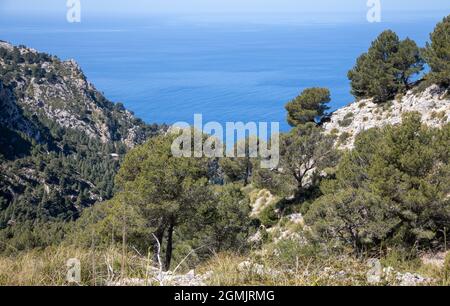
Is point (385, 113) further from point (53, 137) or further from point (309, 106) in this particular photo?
point (53, 137)

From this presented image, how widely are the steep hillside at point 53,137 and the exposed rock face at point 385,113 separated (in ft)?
175

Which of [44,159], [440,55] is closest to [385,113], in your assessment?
[440,55]

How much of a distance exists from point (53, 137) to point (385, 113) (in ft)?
321

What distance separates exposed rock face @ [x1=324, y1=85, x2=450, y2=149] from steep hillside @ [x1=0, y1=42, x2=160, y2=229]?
5329 centimetres

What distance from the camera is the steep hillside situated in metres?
76.8

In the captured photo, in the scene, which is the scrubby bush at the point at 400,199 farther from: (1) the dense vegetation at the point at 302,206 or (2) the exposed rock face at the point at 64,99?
Answer: (2) the exposed rock face at the point at 64,99

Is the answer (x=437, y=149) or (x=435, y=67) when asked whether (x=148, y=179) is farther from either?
(x=435, y=67)

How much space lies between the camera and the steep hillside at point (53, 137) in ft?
252

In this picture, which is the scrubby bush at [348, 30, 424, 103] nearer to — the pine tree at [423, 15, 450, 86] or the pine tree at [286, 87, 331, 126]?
the pine tree at [423, 15, 450, 86]

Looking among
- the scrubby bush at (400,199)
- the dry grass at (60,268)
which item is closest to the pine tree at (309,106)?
the scrubby bush at (400,199)

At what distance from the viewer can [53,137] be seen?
11312 centimetres

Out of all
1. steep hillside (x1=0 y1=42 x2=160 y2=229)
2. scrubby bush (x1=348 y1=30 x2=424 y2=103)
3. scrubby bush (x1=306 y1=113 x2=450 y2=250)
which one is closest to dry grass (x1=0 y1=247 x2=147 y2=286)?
scrubby bush (x1=306 y1=113 x2=450 y2=250)
